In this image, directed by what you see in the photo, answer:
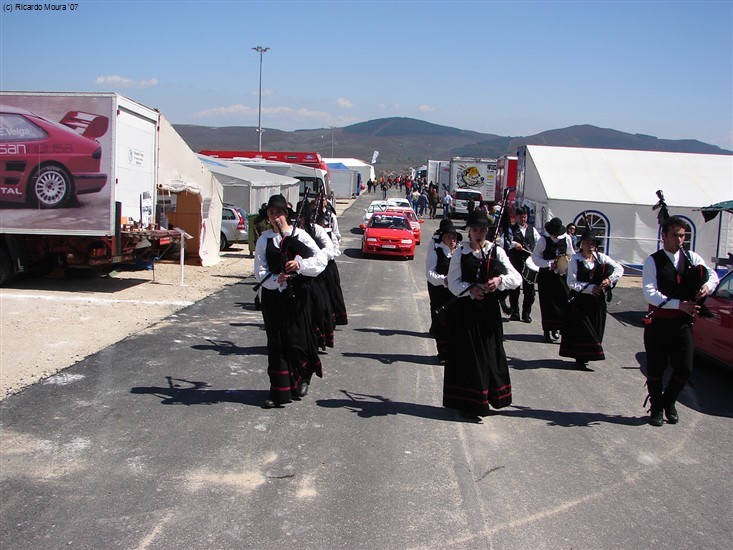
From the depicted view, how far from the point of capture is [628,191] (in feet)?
70.0

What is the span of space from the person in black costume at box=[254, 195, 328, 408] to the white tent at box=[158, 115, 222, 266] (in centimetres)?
944

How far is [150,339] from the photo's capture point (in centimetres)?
943

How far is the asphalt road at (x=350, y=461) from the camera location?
4.25 meters

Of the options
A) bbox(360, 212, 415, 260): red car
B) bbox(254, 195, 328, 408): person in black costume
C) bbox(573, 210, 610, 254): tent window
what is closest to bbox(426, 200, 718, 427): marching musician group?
bbox(254, 195, 328, 408): person in black costume

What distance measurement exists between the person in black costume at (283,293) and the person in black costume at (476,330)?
134 cm

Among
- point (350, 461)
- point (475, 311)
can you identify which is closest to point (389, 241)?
point (475, 311)

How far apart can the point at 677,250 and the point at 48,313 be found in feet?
29.6

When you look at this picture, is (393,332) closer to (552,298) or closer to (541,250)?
(552,298)

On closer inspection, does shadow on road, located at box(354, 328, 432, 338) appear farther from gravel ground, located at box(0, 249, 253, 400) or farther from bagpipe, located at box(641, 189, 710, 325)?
bagpipe, located at box(641, 189, 710, 325)

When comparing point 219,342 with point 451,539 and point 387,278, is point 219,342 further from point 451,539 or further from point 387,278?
point 387,278

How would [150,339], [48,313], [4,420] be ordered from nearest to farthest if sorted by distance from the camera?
1. [4,420]
2. [150,339]
3. [48,313]

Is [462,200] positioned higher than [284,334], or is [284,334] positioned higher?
[462,200]

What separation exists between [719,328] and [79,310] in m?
9.26

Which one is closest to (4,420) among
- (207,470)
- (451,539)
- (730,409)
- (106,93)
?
(207,470)
